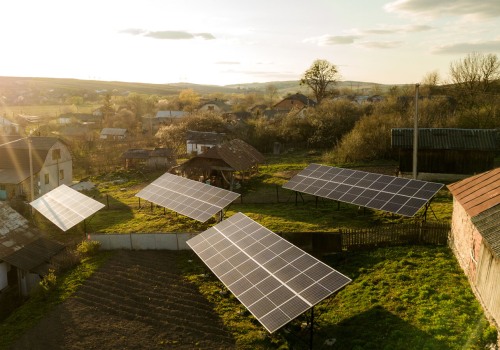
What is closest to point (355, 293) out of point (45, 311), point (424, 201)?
point (424, 201)

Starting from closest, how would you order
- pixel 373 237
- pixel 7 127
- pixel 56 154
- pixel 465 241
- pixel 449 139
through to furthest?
pixel 465 241 < pixel 373 237 < pixel 449 139 < pixel 56 154 < pixel 7 127

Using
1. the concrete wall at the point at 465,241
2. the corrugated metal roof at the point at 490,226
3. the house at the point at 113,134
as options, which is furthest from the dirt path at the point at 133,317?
the house at the point at 113,134

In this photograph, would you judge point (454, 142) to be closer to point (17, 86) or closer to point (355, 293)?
point (355, 293)

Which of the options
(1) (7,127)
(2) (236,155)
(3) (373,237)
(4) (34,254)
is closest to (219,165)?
(2) (236,155)

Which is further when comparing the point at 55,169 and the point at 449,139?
the point at 55,169

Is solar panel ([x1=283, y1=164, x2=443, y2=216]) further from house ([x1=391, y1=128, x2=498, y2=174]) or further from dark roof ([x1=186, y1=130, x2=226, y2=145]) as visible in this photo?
dark roof ([x1=186, y1=130, x2=226, y2=145])

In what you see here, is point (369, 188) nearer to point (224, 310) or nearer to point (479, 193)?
point (479, 193)

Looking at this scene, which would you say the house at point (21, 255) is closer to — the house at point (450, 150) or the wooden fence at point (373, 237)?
the wooden fence at point (373, 237)
